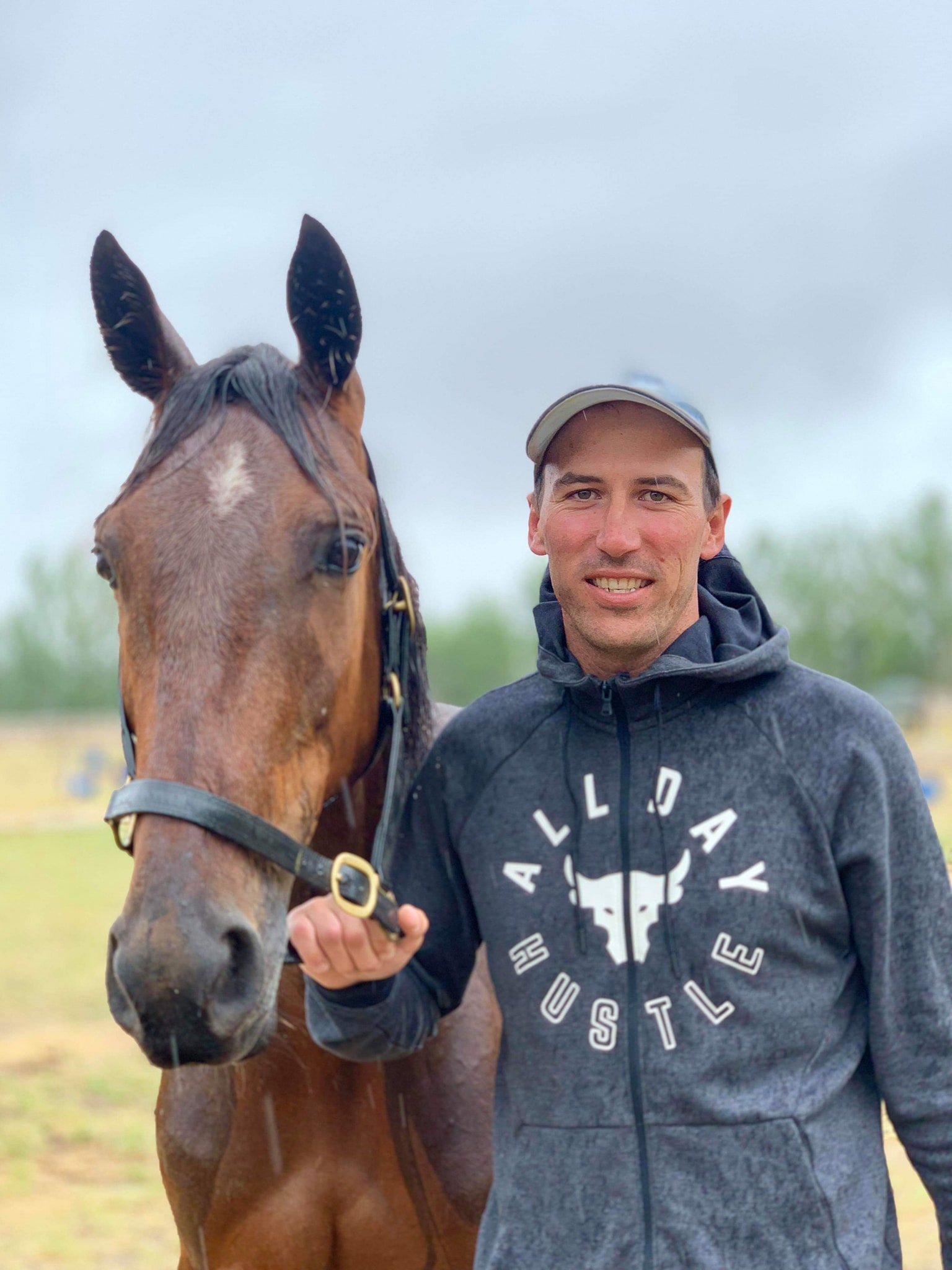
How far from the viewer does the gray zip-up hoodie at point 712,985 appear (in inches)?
75.0

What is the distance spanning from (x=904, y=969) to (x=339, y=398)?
1.56 m

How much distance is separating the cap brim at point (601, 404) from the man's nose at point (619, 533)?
179 mm

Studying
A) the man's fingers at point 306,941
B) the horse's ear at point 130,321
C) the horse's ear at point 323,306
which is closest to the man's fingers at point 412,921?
the man's fingers at point 306,941

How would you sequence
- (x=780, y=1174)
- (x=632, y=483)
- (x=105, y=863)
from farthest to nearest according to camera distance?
(x=105, y=863) → (x=632, y=483) → (x=780, y=1174)

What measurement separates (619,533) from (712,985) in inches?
30.6

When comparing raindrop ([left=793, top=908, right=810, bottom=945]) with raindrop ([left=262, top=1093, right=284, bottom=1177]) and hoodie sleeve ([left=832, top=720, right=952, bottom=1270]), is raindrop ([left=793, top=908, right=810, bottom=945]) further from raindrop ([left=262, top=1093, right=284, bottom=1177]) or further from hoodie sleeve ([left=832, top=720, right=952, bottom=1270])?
raindrop ([left=262, top=1093, right=284, bottom=1177])

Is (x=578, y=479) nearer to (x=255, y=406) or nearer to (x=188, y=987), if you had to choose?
(x=255, y=406)

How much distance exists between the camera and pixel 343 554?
221 cm

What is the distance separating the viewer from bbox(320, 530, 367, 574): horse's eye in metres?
2.21

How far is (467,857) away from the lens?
88.0 inches

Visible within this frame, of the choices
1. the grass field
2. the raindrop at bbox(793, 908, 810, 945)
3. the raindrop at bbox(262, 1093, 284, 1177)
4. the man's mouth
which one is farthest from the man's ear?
the grass field

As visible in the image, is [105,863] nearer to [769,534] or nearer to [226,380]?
[226,380]

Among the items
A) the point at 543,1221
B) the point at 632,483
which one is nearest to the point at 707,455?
the point at 632,483

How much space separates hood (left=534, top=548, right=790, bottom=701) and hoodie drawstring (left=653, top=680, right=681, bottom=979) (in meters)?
0.11
